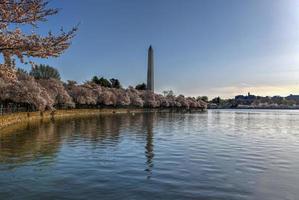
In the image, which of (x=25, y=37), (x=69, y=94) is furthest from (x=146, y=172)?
(x=69, y=94)

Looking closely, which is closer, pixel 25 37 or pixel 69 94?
pixel 25 37

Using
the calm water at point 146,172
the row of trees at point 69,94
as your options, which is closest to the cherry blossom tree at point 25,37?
the calm water at point 146,172

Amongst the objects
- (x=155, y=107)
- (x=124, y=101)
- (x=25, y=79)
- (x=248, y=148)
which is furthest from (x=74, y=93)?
(x=248, y=148)

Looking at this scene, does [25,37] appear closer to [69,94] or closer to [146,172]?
[146,172]

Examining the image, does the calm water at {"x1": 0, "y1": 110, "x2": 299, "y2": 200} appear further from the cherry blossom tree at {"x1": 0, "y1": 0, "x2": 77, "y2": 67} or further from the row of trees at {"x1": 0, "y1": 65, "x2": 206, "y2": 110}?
the row of trees at {"x1": 0, "y1": 65, "x2": 206, "y2": 110}

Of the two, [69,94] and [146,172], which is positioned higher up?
[69,94]

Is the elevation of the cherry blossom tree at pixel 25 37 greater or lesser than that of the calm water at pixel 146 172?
greater

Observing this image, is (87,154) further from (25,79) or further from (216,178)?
(25,79)

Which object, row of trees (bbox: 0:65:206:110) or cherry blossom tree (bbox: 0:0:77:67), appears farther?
row of trees (bbox: 0:65:206:110)

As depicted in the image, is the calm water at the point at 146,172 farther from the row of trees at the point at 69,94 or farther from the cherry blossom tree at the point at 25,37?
the row of trees at the point at 69,94

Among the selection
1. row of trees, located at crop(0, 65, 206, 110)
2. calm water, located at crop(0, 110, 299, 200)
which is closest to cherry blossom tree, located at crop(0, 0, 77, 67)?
calm water, located at crop(0, 110, 299, 200)

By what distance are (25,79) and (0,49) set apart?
63055 mm

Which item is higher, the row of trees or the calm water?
the row of trees

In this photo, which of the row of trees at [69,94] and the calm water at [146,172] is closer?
the calm water at [146,172]
